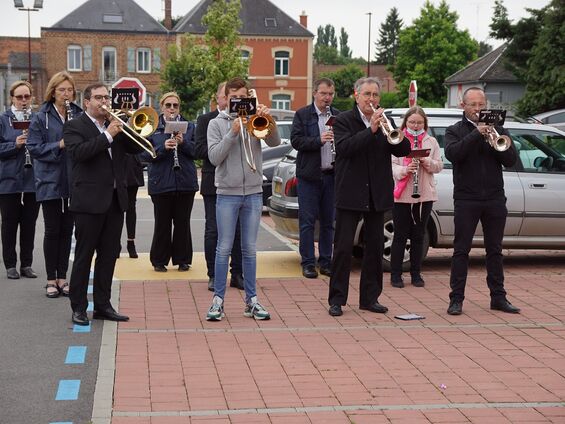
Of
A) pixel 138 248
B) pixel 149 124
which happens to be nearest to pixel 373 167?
pixel 149 124

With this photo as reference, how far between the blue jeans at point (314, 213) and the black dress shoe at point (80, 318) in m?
3.30

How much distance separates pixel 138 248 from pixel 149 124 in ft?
18.1

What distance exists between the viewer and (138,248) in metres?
14.1

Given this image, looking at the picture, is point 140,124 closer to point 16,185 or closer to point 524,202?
point 16,185

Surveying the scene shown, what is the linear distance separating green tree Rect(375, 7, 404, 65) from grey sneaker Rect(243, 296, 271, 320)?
14576 centimetres

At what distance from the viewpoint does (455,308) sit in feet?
30.2

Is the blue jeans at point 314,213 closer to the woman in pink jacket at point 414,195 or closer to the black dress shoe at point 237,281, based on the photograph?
the woman in pink jacket at point 414,195

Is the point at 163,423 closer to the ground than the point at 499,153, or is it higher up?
closer to the ground

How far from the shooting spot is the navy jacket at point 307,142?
11102mm

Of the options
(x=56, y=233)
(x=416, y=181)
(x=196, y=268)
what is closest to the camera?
(x=56, y=233)

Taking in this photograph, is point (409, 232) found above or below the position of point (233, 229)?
below

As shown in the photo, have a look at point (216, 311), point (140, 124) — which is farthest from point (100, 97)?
point (216, 311)

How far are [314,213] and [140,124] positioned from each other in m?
3.07

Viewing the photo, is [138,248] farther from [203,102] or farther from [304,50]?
[304,50]
